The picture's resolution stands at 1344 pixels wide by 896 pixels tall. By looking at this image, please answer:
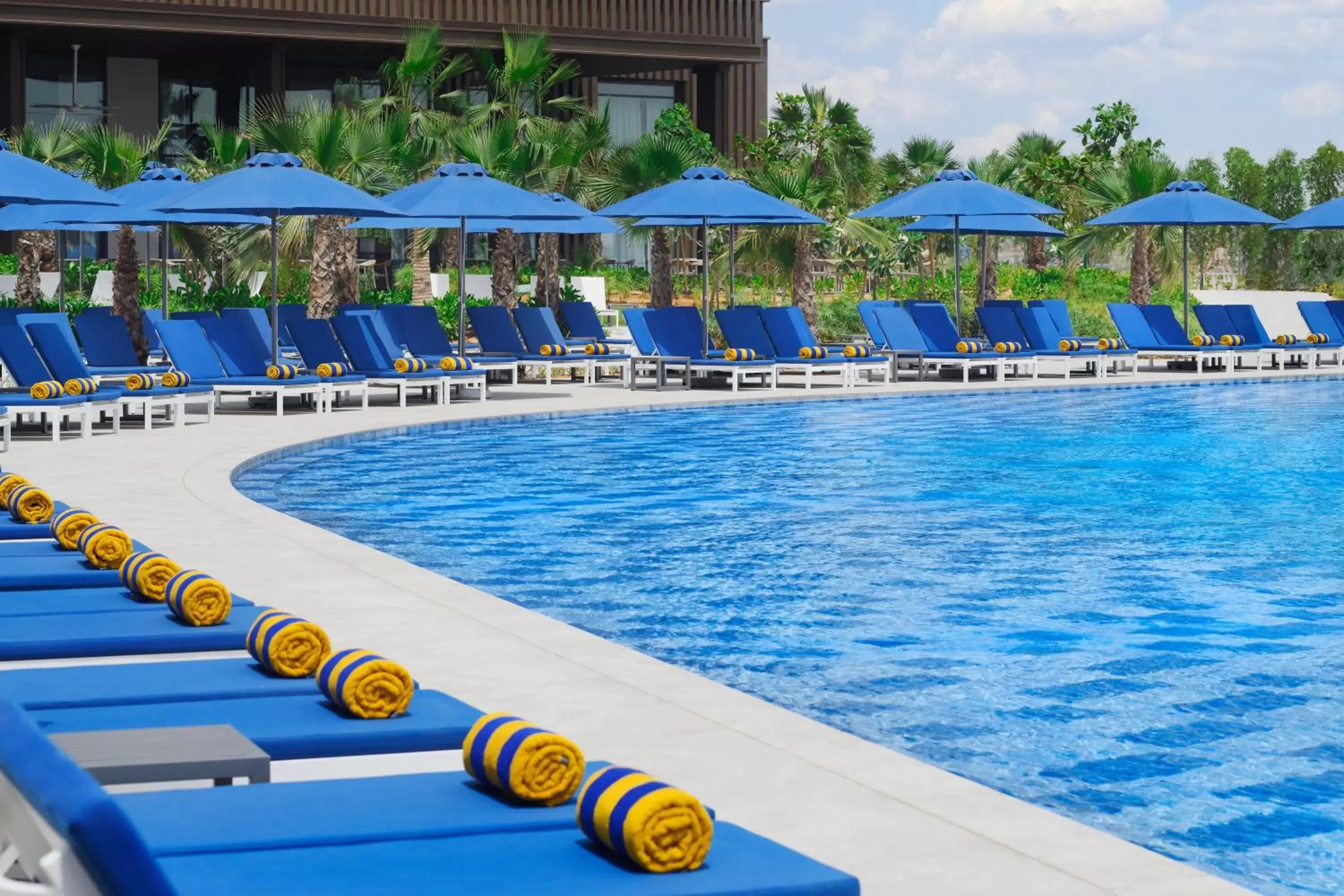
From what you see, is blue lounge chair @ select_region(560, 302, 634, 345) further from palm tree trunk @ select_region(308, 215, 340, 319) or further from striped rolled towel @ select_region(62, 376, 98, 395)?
striped rolled towel @ select_region(62, 376, 98, 395)

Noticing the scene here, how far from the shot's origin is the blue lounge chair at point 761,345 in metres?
22.6

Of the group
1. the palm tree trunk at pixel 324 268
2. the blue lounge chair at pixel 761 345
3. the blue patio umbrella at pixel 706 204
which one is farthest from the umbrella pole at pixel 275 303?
the blue lounge chair at pixel 761 345

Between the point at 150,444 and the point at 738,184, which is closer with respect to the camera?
the point at 150,444

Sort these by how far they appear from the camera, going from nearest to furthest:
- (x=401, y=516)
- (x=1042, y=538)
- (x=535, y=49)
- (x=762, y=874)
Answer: (x=762, y=874), (x=1042, y=538), (x=401, y=516), (x=535, y=49)

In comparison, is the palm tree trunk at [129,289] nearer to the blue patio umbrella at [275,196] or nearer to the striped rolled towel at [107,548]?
the blue patio umbrella at [275,196]

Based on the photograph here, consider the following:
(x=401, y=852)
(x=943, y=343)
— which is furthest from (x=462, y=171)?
(x=401, y=852)

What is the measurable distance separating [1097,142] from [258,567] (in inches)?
1555

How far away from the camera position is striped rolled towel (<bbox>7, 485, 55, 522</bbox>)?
7898 millimetres

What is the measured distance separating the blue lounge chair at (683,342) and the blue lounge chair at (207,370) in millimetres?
5621

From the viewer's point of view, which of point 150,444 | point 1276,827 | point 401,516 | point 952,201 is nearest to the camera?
point 1276,827

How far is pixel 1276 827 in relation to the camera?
502 cm

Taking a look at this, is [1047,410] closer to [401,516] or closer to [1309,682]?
[401,516]

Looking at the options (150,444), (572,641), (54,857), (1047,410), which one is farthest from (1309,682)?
(1047,410)

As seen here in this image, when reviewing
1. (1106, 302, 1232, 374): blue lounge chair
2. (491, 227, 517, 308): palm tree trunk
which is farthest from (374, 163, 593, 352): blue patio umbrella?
(1106, 302, 1232, 374): blue lounge chair
